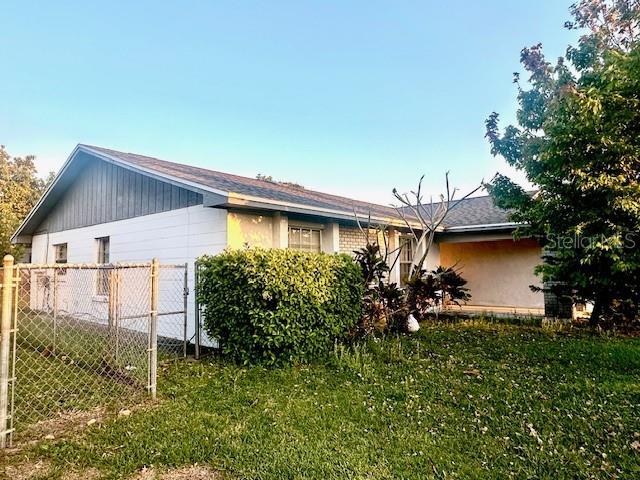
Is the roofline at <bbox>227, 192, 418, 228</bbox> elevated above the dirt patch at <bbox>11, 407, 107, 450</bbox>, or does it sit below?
above

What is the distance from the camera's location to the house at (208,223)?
7137mm

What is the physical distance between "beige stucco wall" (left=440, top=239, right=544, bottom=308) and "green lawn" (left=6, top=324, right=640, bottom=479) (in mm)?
7163

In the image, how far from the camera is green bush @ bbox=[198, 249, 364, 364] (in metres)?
5.33

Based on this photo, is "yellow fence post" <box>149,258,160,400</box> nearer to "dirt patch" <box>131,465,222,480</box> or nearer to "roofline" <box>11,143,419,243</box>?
"dirt patch" <box>131,465,222,480</box>

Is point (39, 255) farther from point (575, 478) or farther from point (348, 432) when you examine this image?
point (575, 478)

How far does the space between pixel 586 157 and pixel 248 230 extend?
609 centimetres

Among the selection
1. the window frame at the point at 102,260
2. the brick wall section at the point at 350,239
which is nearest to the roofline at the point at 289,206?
the brick wall section at the point at 350,239

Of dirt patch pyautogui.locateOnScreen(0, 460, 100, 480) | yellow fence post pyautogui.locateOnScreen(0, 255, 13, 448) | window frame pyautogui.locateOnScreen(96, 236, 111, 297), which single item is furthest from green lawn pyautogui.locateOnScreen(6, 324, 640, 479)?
window frame pyautogui.locateOnScreen(96, 236, 111, 297)

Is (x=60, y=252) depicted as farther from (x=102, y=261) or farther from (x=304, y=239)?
(x=304, y=239)

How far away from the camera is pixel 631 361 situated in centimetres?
556

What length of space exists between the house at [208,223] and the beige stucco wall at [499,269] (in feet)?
0.11

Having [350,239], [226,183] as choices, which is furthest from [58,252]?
[350,239]

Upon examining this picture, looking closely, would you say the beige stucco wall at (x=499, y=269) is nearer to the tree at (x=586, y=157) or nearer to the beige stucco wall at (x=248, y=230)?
the tree at (x=586, y=157)

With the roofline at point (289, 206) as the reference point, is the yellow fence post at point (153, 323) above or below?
below
